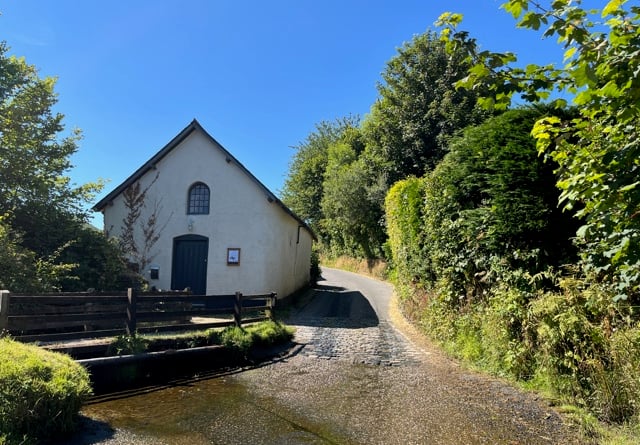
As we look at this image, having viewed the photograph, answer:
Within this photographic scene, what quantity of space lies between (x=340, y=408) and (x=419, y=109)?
67.5ft

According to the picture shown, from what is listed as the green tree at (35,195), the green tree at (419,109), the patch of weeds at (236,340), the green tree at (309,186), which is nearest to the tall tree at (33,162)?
the green tree at (35,195)

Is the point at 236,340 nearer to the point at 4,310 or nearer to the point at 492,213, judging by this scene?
the point at 4,310

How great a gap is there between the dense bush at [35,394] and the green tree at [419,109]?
19259 mm

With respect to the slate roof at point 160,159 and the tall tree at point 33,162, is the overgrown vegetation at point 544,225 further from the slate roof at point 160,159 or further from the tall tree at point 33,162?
the tall tree at point 33,162

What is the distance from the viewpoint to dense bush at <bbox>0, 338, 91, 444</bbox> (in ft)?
14.5

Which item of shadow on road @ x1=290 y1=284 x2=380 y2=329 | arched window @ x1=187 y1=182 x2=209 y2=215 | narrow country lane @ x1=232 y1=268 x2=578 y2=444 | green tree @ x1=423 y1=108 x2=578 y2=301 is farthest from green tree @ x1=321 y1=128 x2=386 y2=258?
narrow country lane @ x1=232 y1=268 x2=578 y2=444

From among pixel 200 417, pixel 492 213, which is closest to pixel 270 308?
pixel 200 417

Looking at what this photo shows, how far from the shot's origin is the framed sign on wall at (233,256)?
1545 cm

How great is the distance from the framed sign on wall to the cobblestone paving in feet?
10.3

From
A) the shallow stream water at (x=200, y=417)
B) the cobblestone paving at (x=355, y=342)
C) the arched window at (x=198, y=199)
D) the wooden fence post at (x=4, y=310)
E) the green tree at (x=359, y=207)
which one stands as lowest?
the shallow stream water at (x=200, y=417)

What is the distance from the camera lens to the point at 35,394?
15.2 feet

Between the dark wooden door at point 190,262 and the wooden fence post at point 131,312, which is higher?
the dark wooden door at point 190,262

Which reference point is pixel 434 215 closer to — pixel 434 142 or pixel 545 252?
A: pixel 545 252

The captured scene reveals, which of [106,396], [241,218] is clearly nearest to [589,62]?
[106,396]
